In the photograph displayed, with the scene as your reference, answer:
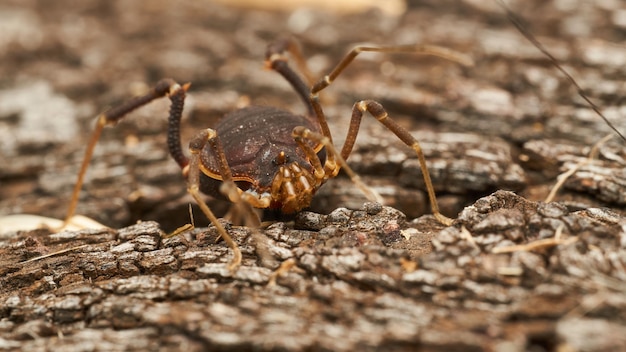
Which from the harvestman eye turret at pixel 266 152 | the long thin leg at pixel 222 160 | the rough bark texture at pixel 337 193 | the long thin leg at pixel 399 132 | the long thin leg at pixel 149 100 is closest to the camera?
the rough bark texture at pixel 337 193

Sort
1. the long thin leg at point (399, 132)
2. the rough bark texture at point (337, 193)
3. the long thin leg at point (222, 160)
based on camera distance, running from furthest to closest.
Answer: the long thin leg at point (399, 132), the long thin leg at point (222, 160), the rough bark texture at point (337, 193)

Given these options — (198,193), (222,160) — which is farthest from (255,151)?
(198,193)

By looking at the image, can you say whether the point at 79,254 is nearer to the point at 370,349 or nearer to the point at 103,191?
the point at 103,191

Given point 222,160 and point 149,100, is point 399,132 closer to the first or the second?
point 222,160

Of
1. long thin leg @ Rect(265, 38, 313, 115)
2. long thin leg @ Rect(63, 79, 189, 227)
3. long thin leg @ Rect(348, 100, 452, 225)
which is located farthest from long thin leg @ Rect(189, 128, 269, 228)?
long thin leg @ Rect(265, 38, 313, 115)

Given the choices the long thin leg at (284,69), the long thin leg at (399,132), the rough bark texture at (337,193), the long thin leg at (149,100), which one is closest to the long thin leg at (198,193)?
the rough bark texture at (337,193)

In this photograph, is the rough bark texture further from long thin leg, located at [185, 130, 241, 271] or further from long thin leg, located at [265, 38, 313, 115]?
long thin leg, located at [265, 38, 313, 115]

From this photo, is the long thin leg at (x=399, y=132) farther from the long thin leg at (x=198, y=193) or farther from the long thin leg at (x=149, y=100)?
the long thin leg at (x=149, y=100)
